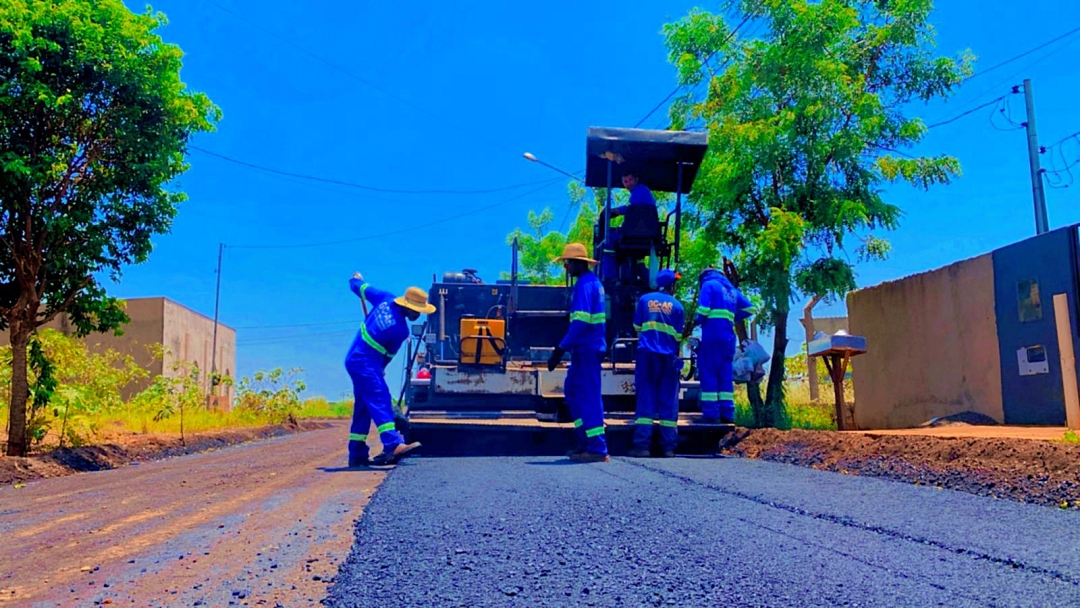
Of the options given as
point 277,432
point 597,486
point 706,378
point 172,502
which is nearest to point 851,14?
point 706,378

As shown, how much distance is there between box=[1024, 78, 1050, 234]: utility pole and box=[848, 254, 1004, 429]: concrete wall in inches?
258

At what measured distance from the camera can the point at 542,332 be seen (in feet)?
29.6

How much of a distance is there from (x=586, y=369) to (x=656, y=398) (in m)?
0.85

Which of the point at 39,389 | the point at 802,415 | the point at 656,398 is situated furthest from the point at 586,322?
the point at 802,415

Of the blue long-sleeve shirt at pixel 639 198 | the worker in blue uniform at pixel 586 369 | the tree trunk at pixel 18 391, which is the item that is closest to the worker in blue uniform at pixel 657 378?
the worker in blue uniform at pixel 586 369

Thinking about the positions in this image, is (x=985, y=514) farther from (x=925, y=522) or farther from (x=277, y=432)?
(x=277, y=432)

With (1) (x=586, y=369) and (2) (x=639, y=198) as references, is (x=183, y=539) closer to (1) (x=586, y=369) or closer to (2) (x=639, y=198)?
(1) (x=586, y=369)

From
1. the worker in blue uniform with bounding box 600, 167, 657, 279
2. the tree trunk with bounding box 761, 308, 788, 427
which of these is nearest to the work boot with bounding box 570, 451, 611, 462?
the worker in blue uniform with bounding box 600, 167, 657, 279

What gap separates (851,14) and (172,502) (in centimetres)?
1036

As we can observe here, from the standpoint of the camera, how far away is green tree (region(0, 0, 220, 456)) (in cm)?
870

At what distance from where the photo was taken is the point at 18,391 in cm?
938

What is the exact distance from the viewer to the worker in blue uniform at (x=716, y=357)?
7.86 meters

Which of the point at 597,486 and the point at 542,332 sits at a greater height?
the point at 542,332

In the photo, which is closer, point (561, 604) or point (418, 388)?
point (561, 604)
